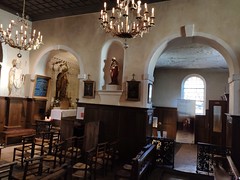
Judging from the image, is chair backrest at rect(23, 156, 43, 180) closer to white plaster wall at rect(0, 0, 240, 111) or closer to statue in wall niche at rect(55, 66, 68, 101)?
white plaster wall at rect(0, 0, 240, 111)

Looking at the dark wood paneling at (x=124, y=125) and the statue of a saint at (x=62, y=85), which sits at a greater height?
A: the statue of a saint at (x=62, y=85)

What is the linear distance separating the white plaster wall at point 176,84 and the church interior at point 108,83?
1551mm

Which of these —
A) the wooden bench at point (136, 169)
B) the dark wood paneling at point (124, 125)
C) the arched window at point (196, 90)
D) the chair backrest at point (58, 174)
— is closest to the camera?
the chair backrest at point (58, 174)

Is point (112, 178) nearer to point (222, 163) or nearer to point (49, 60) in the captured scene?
point (222, 163)

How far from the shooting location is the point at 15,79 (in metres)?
7.37

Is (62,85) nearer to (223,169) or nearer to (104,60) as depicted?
(104,60)

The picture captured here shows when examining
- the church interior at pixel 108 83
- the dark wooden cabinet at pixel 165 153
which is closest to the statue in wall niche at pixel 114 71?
the church interior at pixel 108 83

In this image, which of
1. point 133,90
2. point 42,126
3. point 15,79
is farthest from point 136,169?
point 15,79

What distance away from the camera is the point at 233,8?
505 centimetres

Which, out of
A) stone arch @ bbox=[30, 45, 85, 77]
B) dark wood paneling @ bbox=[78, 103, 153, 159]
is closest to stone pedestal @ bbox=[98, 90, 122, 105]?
dark wood paneling @ bbox=[78, 103, 153, 159]

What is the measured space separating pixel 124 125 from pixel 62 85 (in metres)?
4.76

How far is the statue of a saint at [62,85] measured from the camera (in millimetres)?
9461

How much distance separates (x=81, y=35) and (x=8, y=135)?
4034mm

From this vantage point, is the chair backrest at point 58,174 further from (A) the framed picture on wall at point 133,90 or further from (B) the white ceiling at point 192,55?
(B) the white ceiling at point 192,55
